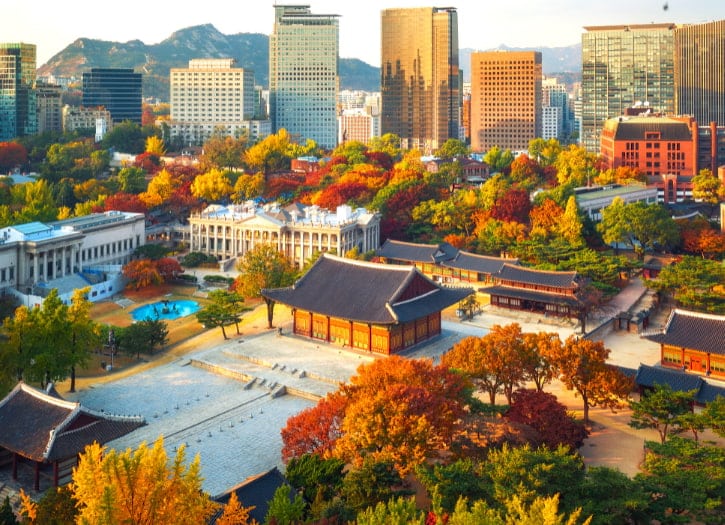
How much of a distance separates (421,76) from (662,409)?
140185 mm

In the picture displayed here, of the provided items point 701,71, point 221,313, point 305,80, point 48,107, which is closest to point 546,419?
point 221,313

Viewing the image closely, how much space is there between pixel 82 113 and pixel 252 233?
8162 centimetres

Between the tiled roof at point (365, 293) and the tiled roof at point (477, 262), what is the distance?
42.9 ft

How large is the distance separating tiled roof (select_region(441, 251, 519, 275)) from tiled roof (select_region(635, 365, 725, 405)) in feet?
75.7

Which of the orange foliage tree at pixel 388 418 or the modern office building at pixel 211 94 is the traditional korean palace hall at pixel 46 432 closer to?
the orange foliage tree at pixel 388 418

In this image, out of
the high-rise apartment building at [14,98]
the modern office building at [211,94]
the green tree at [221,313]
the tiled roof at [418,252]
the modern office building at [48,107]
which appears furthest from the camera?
the modern office building at [211,94]

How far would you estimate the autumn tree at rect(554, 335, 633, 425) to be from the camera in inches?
1325

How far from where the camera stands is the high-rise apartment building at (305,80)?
16700 cm

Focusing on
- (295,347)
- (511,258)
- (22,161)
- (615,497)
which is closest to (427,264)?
(511,258)

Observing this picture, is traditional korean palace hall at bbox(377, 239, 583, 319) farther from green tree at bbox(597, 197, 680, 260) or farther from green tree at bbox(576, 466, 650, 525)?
green tree at bbox(576, 466, 650, 525)

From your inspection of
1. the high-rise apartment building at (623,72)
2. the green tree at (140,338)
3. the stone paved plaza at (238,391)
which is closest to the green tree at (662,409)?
the stone paved plaza at (238,391)

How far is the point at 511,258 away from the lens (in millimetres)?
64375

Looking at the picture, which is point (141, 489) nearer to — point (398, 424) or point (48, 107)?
point (398, 424)

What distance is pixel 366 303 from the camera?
143 ft
